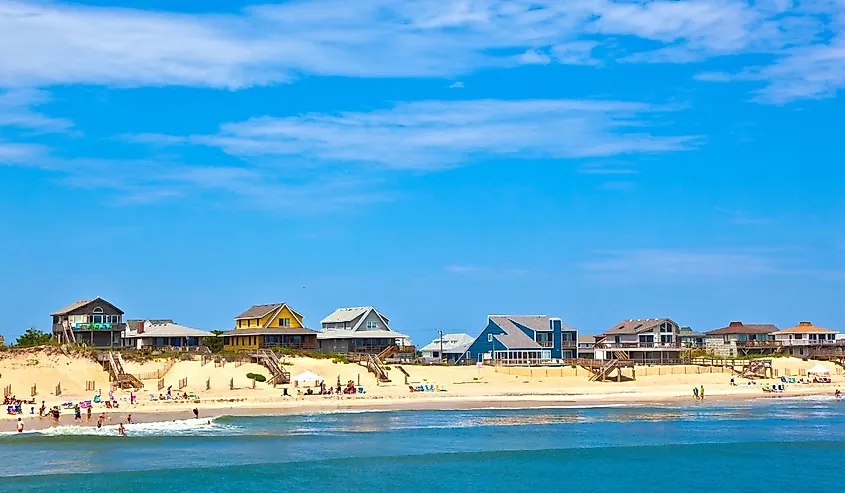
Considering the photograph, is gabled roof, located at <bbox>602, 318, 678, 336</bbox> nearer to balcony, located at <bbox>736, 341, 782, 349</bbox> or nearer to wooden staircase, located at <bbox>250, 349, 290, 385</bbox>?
balcony, located at <bbox>736, 341, 782, 349</bbox>

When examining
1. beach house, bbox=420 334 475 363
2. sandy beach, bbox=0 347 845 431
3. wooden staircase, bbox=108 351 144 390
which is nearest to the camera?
sandy beach, bbox=0 347 845 431

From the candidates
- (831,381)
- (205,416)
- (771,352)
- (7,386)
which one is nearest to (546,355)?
(831,381)

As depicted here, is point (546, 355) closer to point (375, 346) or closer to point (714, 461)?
point (375, 346)

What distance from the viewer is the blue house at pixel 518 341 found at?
92125 millimetres

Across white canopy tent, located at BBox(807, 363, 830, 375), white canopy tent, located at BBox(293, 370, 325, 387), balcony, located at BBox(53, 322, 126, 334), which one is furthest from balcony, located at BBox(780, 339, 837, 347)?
balcony, located at BBox(53, 322, 126, 334)

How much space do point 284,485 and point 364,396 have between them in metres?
30.0

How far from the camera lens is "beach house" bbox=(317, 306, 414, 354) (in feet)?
308

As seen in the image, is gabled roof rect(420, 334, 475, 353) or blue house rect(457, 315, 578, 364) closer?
blue house rect(457, 315, 578, 364)

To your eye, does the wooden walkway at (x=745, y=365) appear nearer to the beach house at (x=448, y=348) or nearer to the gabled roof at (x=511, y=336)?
the gabled roof at (x=511, y=336)

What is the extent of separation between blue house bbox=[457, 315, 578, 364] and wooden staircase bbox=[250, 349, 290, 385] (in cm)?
2308

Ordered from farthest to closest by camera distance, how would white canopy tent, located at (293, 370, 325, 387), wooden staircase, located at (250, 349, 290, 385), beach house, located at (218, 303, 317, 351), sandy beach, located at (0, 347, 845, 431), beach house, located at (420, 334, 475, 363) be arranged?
beach house, located at (420, 334, 475, 363) < beach house, located at (218, 303, 317, 351) < wooden staircase, located at (250, 349, 290, 385) < white canopy tent, located at (293, 370, 325, 387) < sandy beach, located at (0, 347, 845, 431)

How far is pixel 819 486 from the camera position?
40062 millimetres

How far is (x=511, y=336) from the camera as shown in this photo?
93625 millimetres

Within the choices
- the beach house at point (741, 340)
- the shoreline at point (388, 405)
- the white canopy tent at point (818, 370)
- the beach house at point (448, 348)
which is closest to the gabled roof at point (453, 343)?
the beach house at point (448, 348)
